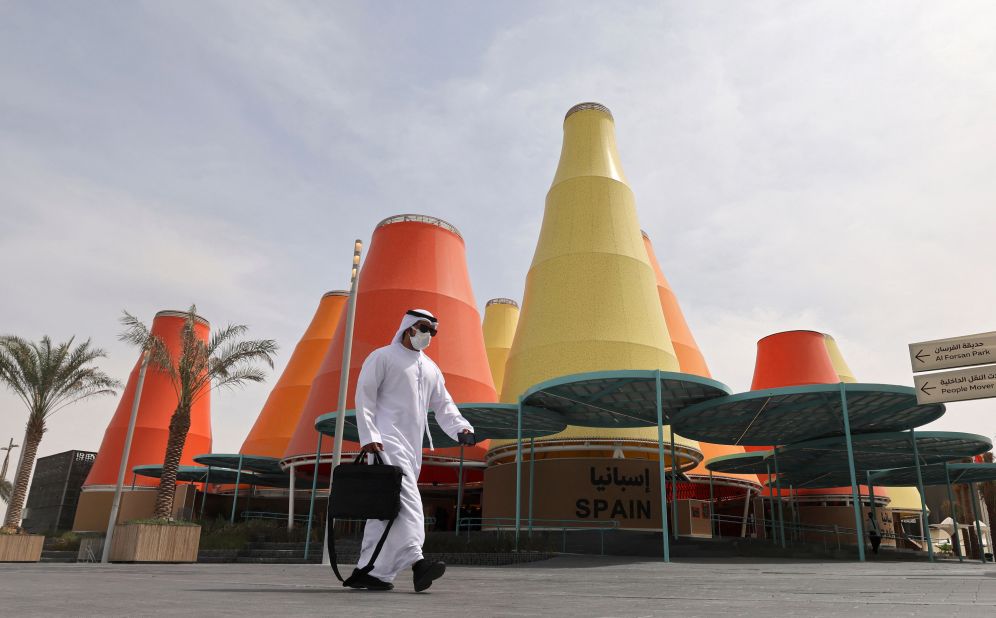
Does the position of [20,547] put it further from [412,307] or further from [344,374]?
[412,307]

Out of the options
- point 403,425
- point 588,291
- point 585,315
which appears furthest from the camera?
point 588,291

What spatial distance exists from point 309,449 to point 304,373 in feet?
30.4

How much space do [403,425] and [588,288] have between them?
17.7 m

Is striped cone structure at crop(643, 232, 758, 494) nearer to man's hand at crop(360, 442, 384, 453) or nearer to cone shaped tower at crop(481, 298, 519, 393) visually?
cone shaped tower at crop(481, 298, 519, 393)

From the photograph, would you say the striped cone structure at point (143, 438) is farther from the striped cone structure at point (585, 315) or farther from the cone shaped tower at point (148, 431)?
the striped cone structure at point (585, 315)

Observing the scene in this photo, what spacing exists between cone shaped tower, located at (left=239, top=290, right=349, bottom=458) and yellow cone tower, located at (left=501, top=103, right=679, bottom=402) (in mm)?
10920

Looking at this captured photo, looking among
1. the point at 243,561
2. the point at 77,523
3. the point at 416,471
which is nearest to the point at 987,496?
the point at 243,561

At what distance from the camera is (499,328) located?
3847 cm

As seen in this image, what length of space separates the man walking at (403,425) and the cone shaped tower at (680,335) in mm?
22893

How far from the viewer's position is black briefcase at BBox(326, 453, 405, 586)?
4.48 m

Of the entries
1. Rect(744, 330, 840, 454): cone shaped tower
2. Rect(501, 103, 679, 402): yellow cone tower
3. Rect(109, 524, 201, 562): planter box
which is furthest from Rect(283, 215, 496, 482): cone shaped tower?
Rect(744, 330, 840, 454): cone shaped tower

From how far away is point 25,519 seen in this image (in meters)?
41.2

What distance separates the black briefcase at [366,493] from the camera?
448cm

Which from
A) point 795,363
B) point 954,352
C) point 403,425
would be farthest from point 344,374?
point 795,363
